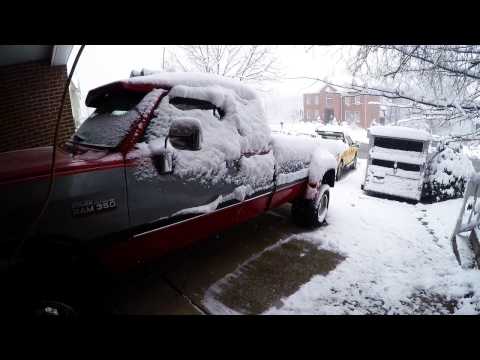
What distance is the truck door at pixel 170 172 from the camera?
243cm

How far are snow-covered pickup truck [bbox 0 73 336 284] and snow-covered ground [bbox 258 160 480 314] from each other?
139 cm

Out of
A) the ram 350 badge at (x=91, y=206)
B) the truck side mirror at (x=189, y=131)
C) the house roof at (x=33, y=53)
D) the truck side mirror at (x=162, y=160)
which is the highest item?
the house roof at (x=33, y=53)

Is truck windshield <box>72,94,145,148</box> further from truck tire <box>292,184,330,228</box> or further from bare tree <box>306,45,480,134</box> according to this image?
truck tire <box>292,184,330,228</box>

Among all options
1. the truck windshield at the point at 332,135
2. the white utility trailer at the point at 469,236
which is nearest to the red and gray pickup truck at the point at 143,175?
the white utility trailer at the point at 469,236

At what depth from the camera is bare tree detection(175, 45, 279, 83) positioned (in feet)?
49.7

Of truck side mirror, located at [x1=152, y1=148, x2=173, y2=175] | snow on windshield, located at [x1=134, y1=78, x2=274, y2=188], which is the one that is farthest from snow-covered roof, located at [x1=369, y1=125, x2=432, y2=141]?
truck side mirror, located at [x1=152, y1=148, x2=173, y2=175]

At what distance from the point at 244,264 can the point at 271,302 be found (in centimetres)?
84

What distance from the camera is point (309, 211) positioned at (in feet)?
16.4

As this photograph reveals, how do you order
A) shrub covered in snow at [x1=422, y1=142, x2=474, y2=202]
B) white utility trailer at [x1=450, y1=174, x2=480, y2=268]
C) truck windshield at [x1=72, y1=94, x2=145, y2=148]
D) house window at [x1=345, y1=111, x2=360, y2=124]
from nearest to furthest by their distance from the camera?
truck windshield at [x1=72, y1=94, x2=145, y2=148]
white utility trailer at [x1=450, y1=174, x2=480, y2=268]
shrub covered in snow at [x1=422, y1=142, x2=474, y2=202]
house window at [x1=345, y1=111, x2=360, y2=124]

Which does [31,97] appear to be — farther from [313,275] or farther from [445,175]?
[445,175]

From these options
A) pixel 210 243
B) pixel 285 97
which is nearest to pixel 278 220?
pixel 210 243

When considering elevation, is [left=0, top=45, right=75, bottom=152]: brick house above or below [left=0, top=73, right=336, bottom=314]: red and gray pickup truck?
above

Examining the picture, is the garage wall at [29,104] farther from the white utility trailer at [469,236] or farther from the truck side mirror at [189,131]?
the white utility trailer at [469,236]
